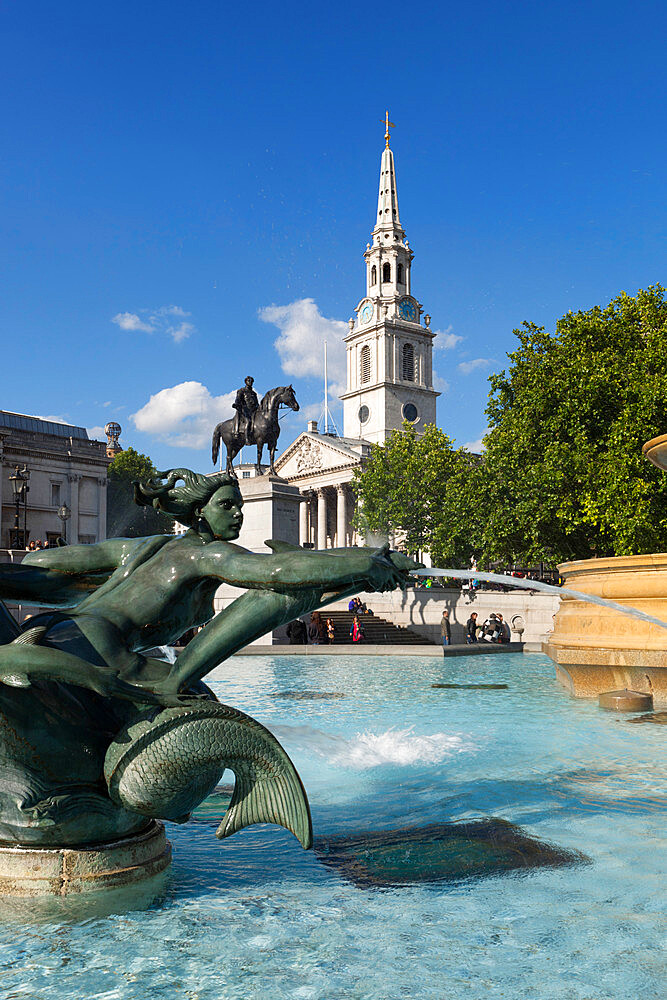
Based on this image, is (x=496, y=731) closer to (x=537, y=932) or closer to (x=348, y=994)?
(x=537, y=932)

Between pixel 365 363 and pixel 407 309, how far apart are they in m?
7.51

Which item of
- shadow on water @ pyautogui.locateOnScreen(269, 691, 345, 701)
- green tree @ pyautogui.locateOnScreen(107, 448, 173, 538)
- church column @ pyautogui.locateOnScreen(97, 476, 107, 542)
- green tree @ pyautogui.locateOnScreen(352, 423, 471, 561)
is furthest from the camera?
green tree @ pyautogui.locateOnScreen(107, 448, 173, 538)

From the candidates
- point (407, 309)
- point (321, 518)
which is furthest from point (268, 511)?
point (407, 309)

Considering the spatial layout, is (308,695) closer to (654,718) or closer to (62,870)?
(654,718)

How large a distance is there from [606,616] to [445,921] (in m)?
6.57

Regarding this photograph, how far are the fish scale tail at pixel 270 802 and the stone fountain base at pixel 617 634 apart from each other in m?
6.15

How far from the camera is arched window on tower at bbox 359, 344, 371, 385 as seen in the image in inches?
3654

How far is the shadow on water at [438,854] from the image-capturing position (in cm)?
377

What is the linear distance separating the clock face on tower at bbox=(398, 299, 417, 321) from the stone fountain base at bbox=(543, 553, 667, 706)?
85.0m

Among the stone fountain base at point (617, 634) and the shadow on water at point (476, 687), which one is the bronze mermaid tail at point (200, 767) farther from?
the shadow on water at point (476, 687)

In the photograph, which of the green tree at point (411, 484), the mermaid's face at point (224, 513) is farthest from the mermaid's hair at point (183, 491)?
the green tree at point (411, 484)

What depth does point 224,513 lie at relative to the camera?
377 centimetres

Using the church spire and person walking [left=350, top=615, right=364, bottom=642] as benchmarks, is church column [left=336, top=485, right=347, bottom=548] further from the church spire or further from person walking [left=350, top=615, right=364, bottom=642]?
person walking [left=350, top=615, right=364, bottom=642]

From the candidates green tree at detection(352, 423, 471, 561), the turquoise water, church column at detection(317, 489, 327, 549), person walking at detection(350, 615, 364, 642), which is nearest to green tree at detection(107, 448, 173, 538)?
church column at detection(317, 489, 327, 549)
